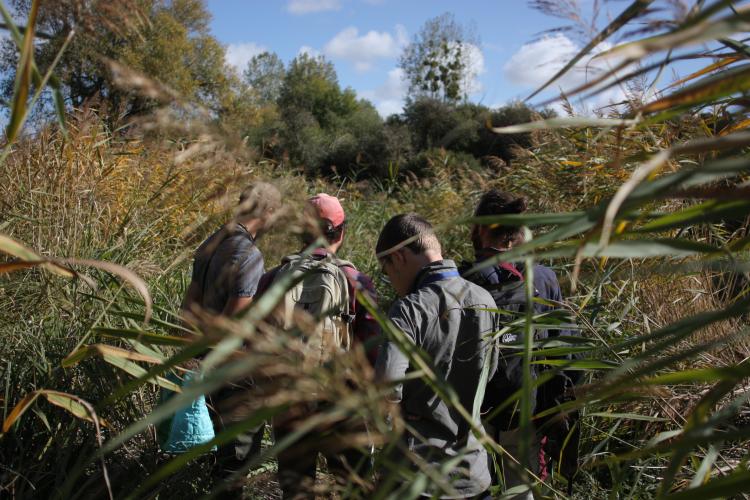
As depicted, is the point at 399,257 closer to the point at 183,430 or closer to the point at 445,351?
the point at 445,351

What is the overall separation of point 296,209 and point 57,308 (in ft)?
7.97

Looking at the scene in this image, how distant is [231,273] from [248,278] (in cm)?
30

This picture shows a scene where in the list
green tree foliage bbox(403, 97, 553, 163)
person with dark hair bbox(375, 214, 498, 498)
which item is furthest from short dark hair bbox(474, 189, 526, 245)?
green tree foliage bbox(403, 97, 553, 163)

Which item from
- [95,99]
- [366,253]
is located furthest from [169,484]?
[366,253]

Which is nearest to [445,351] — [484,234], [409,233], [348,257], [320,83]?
[409,233]

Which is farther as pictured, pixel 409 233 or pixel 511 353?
pixel 511 353

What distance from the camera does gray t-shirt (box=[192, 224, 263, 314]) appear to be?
3.08m

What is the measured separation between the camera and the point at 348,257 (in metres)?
6.21

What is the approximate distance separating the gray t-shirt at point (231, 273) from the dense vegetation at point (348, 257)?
0.84ft

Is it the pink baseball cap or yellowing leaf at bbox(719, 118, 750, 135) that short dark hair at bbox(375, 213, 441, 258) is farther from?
yellowing leaf at bbox(719, 118, 750, 135)

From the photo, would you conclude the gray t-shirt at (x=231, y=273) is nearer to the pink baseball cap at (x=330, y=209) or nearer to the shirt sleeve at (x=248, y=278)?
the shirt sleeve at (x=248, y=278)

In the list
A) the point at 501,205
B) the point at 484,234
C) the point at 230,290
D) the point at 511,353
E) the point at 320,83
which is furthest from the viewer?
the point at 320,83

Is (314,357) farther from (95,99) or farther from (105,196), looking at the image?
(95,99)

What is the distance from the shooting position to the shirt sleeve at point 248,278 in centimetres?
328
